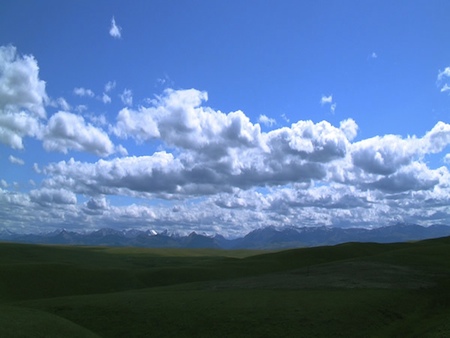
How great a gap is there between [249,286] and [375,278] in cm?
1946

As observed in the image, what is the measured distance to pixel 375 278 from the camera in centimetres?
6325

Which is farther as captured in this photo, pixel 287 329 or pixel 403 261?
pixel 403 261

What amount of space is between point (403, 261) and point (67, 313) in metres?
64.8

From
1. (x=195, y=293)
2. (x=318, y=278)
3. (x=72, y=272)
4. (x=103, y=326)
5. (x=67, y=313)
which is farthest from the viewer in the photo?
(x=72, y=272)

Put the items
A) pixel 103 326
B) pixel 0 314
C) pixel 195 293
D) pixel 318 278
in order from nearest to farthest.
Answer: pixel 0 314
pixel 103 326
pixel 195 293
pixel 318 278

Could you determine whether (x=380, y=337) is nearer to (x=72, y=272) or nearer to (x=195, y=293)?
(x=195, y=293)

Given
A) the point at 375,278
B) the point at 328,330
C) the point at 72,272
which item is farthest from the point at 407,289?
the point at 72,272

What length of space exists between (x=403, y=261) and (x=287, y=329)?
5306 cm

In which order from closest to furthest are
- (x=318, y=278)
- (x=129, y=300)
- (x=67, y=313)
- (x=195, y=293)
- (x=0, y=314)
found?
1. (x=0, y=314)
2. (x=67, y=313)
3. (x=129, y=300)
4. (x=195, y=293)
5. (x=318, y=278)

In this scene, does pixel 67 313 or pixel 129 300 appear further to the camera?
pixel 129 300

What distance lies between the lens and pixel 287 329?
3934 cm

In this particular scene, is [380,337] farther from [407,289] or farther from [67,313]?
[67,313]

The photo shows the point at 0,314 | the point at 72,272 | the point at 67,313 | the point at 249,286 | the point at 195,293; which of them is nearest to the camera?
the point at 0,314

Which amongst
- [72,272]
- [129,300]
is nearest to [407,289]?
[129,300]
